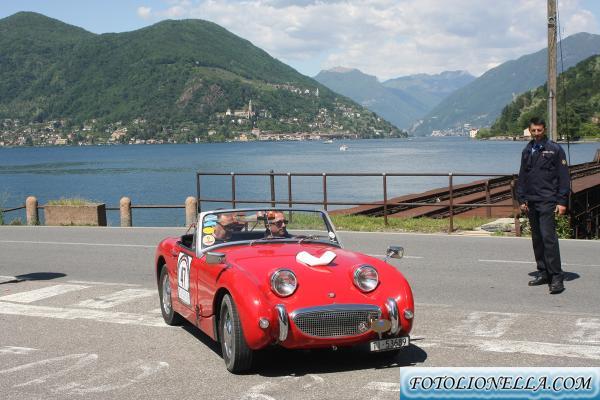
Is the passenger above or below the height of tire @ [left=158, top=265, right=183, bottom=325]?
above

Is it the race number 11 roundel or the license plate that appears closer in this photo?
the license plate

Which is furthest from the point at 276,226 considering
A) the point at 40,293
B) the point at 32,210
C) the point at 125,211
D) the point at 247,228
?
the point at 32,210

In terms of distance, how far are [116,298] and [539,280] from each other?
215 inches

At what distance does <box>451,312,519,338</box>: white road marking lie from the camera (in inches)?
322

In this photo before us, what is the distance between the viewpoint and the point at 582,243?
55.9ft

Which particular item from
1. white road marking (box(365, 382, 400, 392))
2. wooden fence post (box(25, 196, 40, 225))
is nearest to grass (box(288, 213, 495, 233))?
wooden fence post (box(25, 196, 40, 225))

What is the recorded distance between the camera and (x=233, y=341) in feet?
22.1

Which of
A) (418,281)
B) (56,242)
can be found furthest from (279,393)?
(56,242)

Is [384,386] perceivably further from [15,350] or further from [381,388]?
[15,350]

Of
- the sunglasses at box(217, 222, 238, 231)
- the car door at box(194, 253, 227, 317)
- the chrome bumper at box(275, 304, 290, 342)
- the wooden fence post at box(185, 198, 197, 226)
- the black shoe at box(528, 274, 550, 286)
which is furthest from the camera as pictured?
the wooden fence post at box(185, 198, 197, 226)

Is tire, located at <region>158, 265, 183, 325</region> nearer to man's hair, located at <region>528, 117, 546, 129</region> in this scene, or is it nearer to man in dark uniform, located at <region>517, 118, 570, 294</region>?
man in dark uniform, located at <region>517, 118, 570, 294</region>

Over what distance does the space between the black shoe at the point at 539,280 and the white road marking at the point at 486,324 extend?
7.10 feet

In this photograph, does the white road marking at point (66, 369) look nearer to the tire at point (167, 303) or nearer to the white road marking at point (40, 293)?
the tire at point (167, 303)

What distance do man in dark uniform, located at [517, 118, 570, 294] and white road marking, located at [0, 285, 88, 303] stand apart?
20.1 ft
